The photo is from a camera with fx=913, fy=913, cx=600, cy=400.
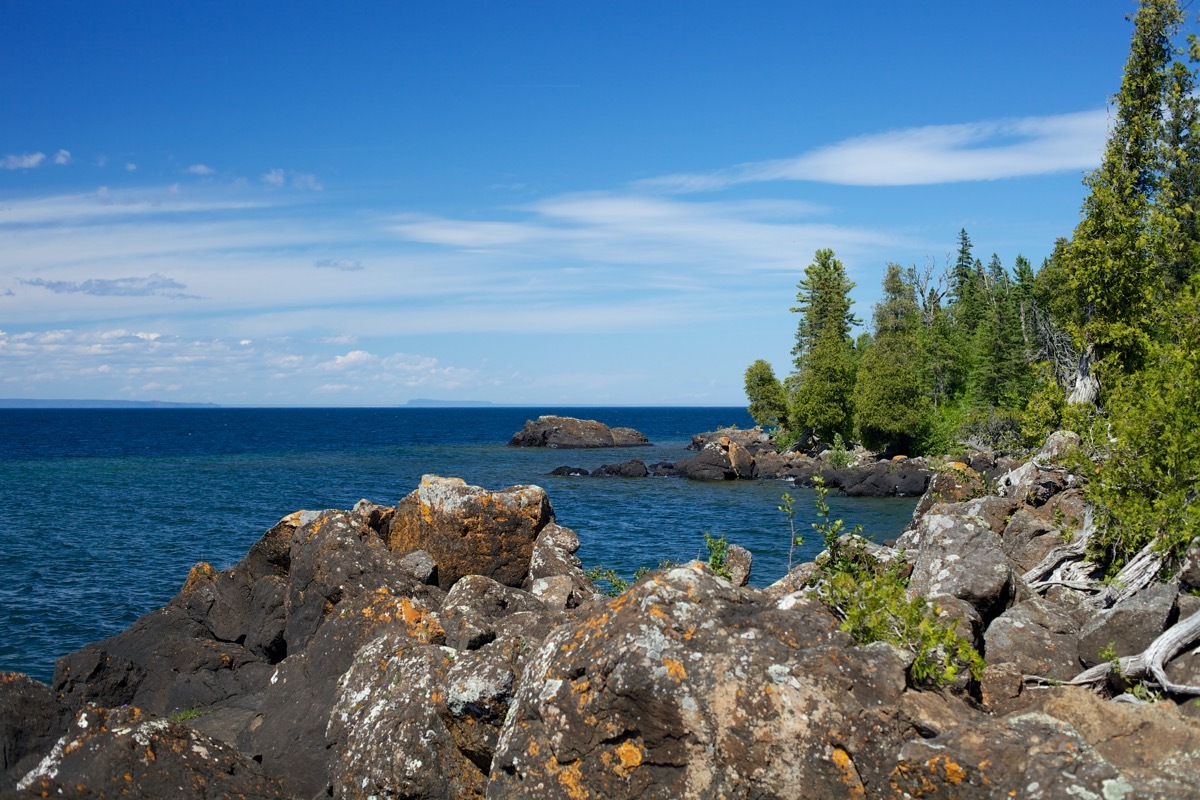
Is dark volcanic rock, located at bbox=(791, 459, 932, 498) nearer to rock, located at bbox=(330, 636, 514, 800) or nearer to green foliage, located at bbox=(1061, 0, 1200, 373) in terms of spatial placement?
green foliage, located at bbox=(1061, 0, 1200, 373)

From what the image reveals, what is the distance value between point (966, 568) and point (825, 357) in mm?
71261

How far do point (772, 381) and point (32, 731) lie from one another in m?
89.7

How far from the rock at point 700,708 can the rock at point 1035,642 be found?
4.12 metres

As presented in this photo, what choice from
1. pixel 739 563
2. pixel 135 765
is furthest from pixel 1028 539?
pixel 135 765

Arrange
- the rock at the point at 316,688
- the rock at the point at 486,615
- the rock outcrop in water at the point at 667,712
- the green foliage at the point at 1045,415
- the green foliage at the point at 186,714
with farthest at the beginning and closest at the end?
the green foliage at the point at 1045,415 → the green foliage at the point at 186,714 → the rock at the point at 486,615 → the rock at the point at 316,688 → the rock outcrop in water at the point at 667,712

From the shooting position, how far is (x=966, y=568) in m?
13.1

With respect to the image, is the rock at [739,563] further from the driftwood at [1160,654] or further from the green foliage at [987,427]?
the green foliage at [987,427]

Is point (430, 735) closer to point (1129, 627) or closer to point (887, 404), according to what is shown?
point (1129, 627)

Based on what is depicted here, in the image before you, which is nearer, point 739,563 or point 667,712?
point 667,712

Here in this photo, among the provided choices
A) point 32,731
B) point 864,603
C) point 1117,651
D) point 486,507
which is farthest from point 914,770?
point 486,507

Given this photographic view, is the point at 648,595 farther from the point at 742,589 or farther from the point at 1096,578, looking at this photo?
the point at 1096,578

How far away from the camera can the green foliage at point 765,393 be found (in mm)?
95438

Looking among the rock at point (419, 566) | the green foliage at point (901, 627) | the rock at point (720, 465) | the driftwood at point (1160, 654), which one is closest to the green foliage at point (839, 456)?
the rock at point (720, 465)

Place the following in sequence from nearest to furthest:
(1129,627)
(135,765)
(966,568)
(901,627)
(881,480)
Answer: (901,627) → (135,765) → (1129,627) → (966,568) → (881,480)
